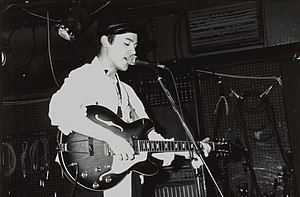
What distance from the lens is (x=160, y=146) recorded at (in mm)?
2041

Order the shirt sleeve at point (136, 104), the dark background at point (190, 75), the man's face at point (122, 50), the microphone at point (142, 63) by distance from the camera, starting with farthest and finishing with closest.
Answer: the dark background at point (190, 75) → the shirt sleeve at point (136, 104) → the man's face at point (122, 50) → the microphone at point (142, 63)

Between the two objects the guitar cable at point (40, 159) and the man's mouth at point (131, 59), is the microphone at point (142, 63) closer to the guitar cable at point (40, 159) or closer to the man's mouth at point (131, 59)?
the man's mouth at point (131, 59)

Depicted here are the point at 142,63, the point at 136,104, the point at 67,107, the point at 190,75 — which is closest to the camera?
the point at 142,63

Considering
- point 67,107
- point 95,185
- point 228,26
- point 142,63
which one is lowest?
point 95,185

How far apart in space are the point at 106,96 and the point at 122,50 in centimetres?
21

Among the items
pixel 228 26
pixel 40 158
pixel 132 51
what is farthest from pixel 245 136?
pixel 40 158

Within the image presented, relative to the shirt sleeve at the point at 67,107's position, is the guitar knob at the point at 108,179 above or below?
below

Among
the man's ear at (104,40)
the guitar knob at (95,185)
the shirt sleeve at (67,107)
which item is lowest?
the guitar knob at (95,185)

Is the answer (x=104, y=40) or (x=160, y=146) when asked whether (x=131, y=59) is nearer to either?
(x=104, y=40)

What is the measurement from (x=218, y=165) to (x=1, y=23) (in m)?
1.61

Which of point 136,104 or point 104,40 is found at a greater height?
point 104,40

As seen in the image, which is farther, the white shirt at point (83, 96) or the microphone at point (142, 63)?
the white shirt at point (83, 96)

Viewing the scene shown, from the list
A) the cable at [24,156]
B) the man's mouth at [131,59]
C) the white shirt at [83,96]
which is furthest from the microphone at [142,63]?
the cable at [24,156]

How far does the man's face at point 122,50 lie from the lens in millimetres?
1943
